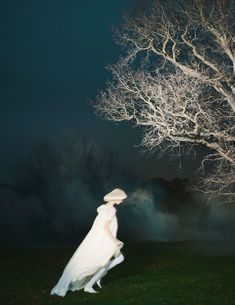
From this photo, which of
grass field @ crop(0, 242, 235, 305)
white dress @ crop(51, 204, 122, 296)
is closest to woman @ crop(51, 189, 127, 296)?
white dress @ crop(51, 204, 122, 296)

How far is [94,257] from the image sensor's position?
13.6m

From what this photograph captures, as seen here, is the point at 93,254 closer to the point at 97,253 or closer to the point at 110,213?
the point at 97,253

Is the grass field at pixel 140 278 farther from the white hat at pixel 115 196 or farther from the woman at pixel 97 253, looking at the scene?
the white hat at pixel 115 196

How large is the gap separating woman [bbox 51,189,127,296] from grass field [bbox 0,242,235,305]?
14.7 inches

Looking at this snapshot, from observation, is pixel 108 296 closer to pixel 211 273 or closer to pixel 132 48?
pixel 211 273

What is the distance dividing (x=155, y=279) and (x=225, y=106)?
10610 mm

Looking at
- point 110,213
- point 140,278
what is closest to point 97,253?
point 110,213

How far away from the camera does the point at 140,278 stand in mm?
17094

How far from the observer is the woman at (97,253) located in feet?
44.6

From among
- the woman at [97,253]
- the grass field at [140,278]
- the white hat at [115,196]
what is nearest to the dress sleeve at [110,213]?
the woman at [97,253]

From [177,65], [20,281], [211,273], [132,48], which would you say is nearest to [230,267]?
[211,273]

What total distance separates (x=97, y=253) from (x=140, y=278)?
388cm

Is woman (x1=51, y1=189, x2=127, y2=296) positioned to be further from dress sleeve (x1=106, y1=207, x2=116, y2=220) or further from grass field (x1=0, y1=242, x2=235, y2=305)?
grass field (x1=0, y1=242, x2=235, y2=305)

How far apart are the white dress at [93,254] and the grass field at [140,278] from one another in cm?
38
